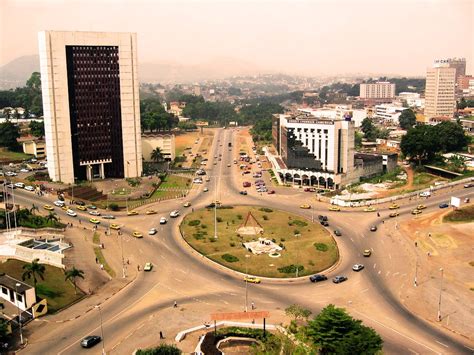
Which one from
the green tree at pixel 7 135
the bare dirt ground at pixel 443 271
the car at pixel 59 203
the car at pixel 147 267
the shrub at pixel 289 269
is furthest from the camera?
the green tree at pixel 7 135

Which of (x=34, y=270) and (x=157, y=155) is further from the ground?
(x=157, y=155)

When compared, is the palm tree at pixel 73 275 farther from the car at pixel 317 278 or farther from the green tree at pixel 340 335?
the green tree at pixel 340 335

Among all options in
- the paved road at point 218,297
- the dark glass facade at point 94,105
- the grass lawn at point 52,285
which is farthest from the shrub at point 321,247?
the dark glass facade at point 94,105

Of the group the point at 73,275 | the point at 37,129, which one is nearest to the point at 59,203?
the point at 73,275

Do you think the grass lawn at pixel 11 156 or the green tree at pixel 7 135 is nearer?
the grass lawn at pixel 11 156

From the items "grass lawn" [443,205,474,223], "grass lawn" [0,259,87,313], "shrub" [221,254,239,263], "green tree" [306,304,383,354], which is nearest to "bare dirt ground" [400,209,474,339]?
"grass lawn" [443,205,474,223]

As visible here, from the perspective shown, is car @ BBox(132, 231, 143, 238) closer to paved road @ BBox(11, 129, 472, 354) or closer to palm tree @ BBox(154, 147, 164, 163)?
paved road @ BBox(11, 129, 472, 354)

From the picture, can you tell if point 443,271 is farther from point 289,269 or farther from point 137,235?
point 137,235
